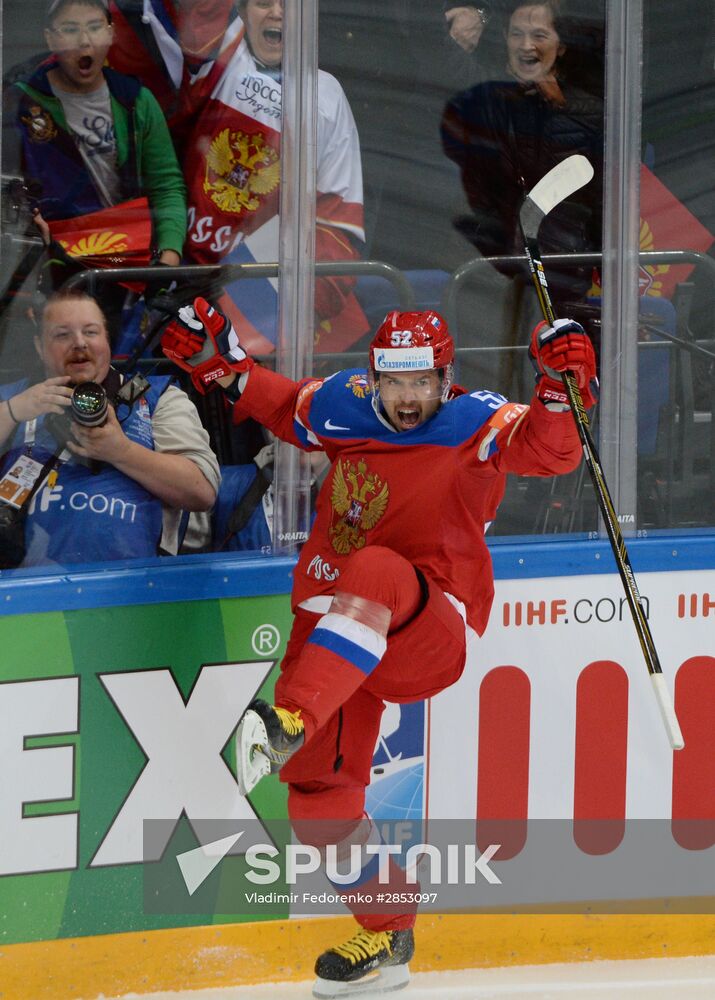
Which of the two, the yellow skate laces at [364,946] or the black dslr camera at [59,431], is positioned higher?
the black dslr camera at [59,431]

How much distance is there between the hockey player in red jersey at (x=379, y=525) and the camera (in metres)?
2.81

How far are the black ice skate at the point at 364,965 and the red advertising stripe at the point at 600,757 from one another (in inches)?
21.9

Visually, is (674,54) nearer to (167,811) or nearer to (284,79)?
(284,79)

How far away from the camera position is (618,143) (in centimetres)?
348

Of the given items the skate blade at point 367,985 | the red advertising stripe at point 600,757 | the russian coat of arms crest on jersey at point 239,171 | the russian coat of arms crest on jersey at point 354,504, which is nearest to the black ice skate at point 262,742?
the russian coat of arms crest on jersey at point 354,504

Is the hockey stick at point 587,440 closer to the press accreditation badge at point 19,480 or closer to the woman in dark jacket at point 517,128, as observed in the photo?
the woman in dark jacket at point 517,128

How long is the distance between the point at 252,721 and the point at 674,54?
1.92m

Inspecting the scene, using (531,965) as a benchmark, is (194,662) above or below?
above

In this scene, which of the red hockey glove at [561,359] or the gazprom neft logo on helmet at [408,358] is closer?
the red hockey glove at [561,359]

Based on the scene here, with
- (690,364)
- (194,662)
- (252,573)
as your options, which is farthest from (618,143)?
(194,662)

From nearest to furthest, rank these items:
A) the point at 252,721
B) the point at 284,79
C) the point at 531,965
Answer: the point at 252,721 < the point at 284,79 < the point at 531,965

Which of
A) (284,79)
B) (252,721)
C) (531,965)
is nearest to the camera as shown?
(252,721)

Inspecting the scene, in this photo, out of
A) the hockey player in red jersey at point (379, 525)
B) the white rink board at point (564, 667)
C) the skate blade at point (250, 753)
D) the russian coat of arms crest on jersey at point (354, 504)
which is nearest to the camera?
the skate blade at point (250, 753)

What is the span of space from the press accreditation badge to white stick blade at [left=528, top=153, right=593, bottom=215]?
115 cm
